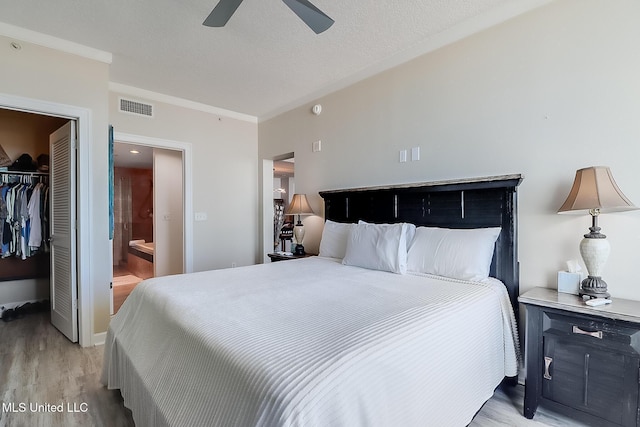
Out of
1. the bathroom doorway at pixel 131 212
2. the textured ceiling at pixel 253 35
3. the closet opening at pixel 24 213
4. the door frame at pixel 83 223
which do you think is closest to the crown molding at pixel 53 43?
the textured ceiling at pixel 253 35

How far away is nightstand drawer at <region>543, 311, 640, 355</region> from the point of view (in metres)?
A: 1.55

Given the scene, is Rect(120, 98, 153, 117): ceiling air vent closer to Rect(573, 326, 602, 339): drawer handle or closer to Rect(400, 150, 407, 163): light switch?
Rect(400, 150, 407, 163): light switch

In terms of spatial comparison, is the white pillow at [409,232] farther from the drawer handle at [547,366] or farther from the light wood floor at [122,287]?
the light wood floor at [122,287]

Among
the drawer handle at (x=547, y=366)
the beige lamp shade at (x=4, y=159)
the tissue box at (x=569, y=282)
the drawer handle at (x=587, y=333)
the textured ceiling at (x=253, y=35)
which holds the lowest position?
the drawer handle at (x=547, y=366)

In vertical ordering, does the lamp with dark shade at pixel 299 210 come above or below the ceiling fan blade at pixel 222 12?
below

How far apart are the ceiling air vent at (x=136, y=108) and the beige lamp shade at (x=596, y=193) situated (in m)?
4.36

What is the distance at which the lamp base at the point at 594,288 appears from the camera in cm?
179

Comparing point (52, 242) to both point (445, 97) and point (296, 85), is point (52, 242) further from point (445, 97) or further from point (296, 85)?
point (445, 97)

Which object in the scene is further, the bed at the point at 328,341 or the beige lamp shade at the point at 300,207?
the beige lamp shade at the point at 300,207

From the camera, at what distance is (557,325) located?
5.84 ft

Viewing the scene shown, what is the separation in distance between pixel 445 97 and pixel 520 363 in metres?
A: 2.17

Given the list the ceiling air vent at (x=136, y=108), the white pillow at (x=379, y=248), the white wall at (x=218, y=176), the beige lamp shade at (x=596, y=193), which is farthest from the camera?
the white wall at (x=218, y=176)

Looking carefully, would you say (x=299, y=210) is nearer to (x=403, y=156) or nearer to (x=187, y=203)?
(x=403, y=156)

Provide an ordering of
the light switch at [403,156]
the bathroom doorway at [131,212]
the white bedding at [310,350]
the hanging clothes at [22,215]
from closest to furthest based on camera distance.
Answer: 1. the white bedding at [310,350]
2. the light switch at [403,156]
3. the hanging clothes at [22,215]
4. the bathroom doorway at [131,212]
